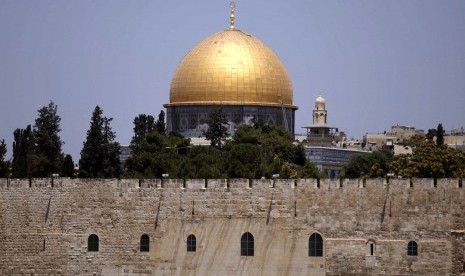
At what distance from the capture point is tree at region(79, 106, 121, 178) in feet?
273

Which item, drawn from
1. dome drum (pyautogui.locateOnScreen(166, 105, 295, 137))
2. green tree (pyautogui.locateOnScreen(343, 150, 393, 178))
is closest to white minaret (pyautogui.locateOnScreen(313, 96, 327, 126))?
dome drum (pyautogui.locateOnScreen(166, 105, 295, 137))

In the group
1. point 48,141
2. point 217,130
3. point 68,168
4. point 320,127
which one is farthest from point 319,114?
point 68,168

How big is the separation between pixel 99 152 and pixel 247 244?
1041 inches

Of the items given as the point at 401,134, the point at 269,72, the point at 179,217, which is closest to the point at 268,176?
the point at 179,217

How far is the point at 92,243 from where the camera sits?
A: 5997 cm

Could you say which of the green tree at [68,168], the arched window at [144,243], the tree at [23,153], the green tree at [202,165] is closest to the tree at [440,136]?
the green tree at [202,165]

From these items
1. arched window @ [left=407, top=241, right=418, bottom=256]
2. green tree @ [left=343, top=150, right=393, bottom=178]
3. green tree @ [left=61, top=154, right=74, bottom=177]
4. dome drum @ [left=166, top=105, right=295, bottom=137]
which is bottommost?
arched window @ [left=407, top=241, right=418, bottom=256]

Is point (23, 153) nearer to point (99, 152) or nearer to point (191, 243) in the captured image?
point (99, 152)

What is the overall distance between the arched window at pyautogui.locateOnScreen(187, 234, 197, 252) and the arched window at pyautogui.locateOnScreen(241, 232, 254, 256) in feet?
5.14

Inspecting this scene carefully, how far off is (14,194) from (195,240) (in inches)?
249

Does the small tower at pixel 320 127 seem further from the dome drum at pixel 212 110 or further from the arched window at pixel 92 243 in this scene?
the arched window at pixel 92 243

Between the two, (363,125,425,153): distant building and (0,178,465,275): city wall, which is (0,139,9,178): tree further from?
(363,125,425,153): distant building

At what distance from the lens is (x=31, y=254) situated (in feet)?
198

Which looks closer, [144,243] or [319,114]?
[144,243]
